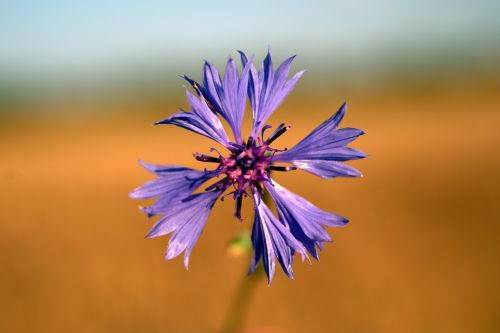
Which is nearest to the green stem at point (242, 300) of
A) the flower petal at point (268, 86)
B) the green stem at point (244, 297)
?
the green stem at point (244, 297)

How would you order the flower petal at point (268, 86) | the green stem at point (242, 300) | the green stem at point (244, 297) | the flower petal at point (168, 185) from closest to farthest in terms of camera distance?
the flower petal at point (168, 185) → the flower petal at point (268, 86) → the green stem at point (244, 297) → the green stem at point (242, 300)

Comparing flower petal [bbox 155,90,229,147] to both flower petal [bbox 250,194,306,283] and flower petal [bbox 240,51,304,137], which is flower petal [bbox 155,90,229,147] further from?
flower petal [bbox 250,194,306,283]

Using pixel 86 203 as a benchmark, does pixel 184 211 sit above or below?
above

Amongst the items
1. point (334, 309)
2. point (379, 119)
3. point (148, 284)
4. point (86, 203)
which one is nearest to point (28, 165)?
point (86, 203)

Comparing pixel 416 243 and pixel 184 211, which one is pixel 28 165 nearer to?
pixel 416 243

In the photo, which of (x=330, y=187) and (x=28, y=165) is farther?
(x=28, y=165)

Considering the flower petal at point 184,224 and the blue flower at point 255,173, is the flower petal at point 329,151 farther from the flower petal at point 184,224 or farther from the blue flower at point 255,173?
the flower petal at point 184,224
